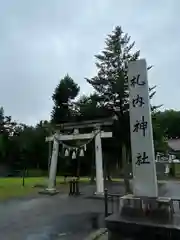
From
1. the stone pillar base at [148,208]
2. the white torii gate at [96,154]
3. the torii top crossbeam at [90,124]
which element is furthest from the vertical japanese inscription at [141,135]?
the white torii gate at [96,154]

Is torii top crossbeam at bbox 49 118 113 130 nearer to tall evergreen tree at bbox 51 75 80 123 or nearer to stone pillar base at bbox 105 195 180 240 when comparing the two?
tall evergreen tree at bbox 51 75 80 123

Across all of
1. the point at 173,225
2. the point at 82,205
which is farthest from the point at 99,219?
the point at 173,225

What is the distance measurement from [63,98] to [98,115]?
7796mm

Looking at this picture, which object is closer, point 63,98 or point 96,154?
point 96,154

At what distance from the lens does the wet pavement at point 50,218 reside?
6027mm

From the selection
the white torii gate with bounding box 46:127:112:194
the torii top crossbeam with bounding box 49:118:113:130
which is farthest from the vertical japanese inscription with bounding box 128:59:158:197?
the white torii gate with bounding box 46:127:112:194

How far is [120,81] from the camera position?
572 inches

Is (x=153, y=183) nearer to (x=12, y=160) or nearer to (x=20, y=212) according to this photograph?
(x=20, y=212)

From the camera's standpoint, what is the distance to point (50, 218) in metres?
7.71

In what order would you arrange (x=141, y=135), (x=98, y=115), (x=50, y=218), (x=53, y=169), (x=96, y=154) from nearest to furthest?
(x=141, y=135) → (x=50, y=218) → (x=96, y=154) → (x=53, y=169) → (x=98, y=115)

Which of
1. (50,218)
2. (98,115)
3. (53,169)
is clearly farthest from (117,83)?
(50,218)

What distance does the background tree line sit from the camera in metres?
15.2

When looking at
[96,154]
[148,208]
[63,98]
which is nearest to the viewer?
[148,208]

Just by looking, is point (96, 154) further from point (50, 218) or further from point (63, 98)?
point (63, 98)
